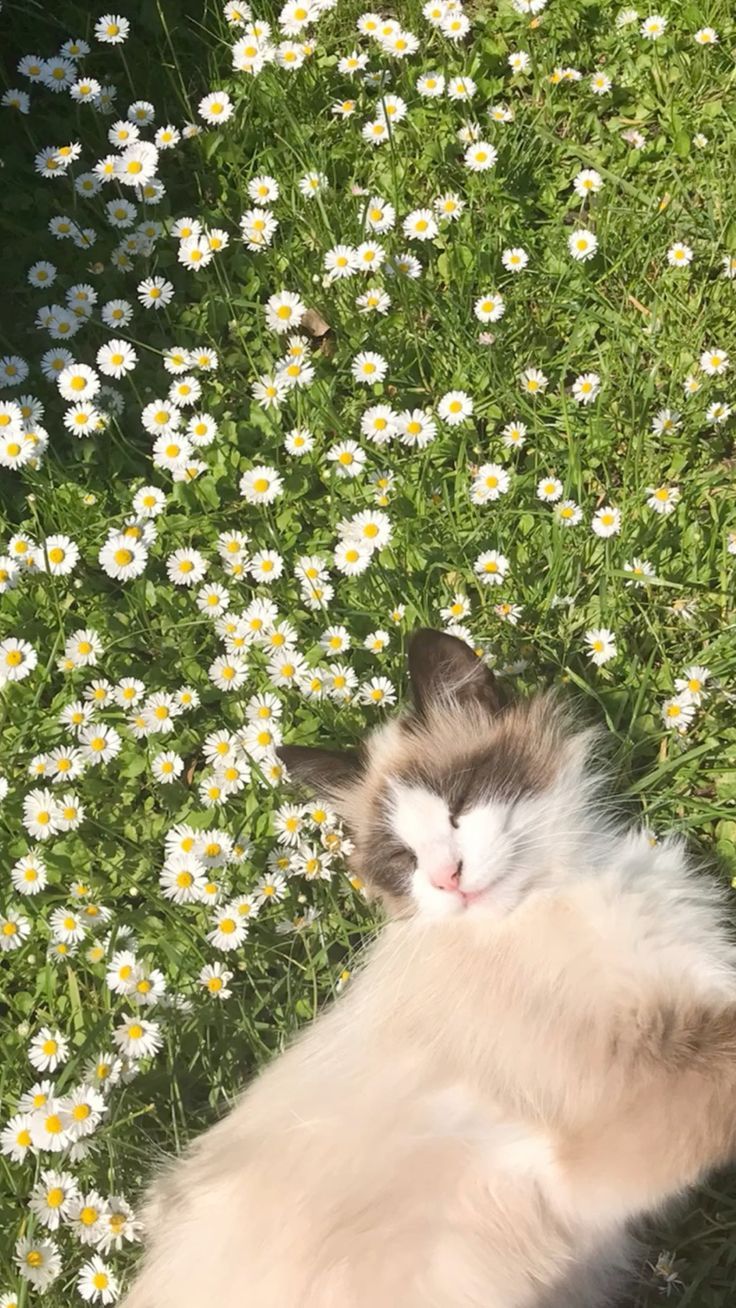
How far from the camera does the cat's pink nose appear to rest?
2139 mm

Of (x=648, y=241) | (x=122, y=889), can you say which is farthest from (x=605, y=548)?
(x=122, y=889)

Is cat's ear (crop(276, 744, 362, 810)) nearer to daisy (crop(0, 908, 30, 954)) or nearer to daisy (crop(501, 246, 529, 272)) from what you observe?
daisy (crop(0, 908, 30, 954))

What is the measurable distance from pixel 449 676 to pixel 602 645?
537 millimetres

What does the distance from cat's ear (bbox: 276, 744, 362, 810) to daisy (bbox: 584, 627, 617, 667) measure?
0.70 m

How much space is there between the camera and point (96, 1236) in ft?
7.67

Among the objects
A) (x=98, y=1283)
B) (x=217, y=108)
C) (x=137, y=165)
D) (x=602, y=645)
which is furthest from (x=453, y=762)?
(x=217, y=108)

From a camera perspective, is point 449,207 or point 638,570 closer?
point 638,570

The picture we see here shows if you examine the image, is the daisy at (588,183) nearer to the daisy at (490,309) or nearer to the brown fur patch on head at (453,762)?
the daisy at (490,309)

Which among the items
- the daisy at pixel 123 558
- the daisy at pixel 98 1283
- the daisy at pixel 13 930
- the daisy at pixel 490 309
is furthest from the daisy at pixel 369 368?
the daisy at pixel 98 1283

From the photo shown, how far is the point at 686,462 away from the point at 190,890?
70.4 inches

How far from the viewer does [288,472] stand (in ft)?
9.73

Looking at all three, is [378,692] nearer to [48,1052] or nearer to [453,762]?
[453,762]

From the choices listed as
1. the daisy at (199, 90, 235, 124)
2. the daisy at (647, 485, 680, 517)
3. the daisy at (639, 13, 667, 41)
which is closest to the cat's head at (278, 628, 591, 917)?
the daisy at (647, 485, 680, 517)

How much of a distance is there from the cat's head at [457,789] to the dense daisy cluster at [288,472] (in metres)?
0.22
